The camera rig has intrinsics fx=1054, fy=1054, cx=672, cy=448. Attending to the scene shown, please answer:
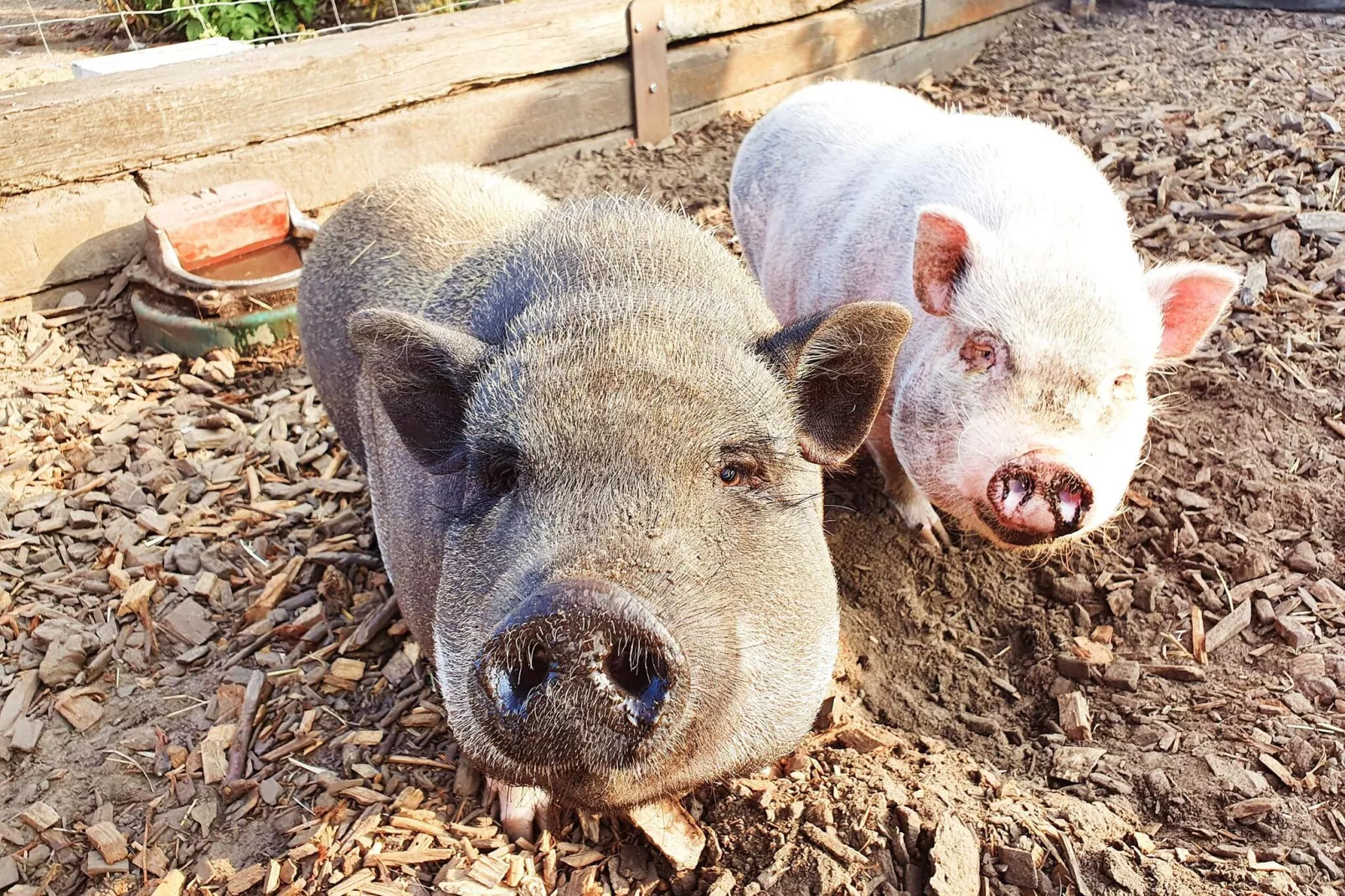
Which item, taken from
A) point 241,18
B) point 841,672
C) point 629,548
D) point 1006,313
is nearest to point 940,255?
point 1006,313

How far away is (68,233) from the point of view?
237 inches

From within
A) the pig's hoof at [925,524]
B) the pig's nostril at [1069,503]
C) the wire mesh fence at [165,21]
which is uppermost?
the wire mesh fence at [165,21]

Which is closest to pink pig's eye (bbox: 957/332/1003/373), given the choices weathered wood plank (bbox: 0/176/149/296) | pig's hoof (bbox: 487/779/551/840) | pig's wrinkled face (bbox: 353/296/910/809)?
pig's wrinkled face (bbox: 353/296/910/809)

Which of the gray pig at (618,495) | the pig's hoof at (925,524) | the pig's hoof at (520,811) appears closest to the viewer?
the gray pig at (618,495)

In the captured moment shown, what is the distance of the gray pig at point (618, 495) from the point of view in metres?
2.18

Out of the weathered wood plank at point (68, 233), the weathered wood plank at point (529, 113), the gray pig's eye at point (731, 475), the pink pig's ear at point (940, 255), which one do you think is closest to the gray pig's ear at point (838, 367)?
the gray pig's eye at point (731, 475)

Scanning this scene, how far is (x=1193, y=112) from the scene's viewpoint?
24.4 feet

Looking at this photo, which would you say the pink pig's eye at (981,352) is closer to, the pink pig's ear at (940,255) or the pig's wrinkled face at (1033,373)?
the pig's wrinkled face at (1033,373)

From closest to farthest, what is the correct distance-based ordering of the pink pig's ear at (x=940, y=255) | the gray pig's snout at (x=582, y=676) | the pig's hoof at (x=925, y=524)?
the gray pig's snout at (x=582, y=676) → the pink pig's ear at (x=940, y=255) → the pig's hoof at (x=925, y=524)

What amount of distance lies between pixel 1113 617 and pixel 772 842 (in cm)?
195

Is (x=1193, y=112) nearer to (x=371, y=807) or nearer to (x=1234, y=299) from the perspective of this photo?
(x=1234, y=299)

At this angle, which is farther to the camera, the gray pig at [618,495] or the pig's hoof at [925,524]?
the pig's hoof at [925,524]

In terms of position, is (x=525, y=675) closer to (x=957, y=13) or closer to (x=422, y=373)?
(x=422, y=373)

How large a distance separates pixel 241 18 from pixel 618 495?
8.18m
